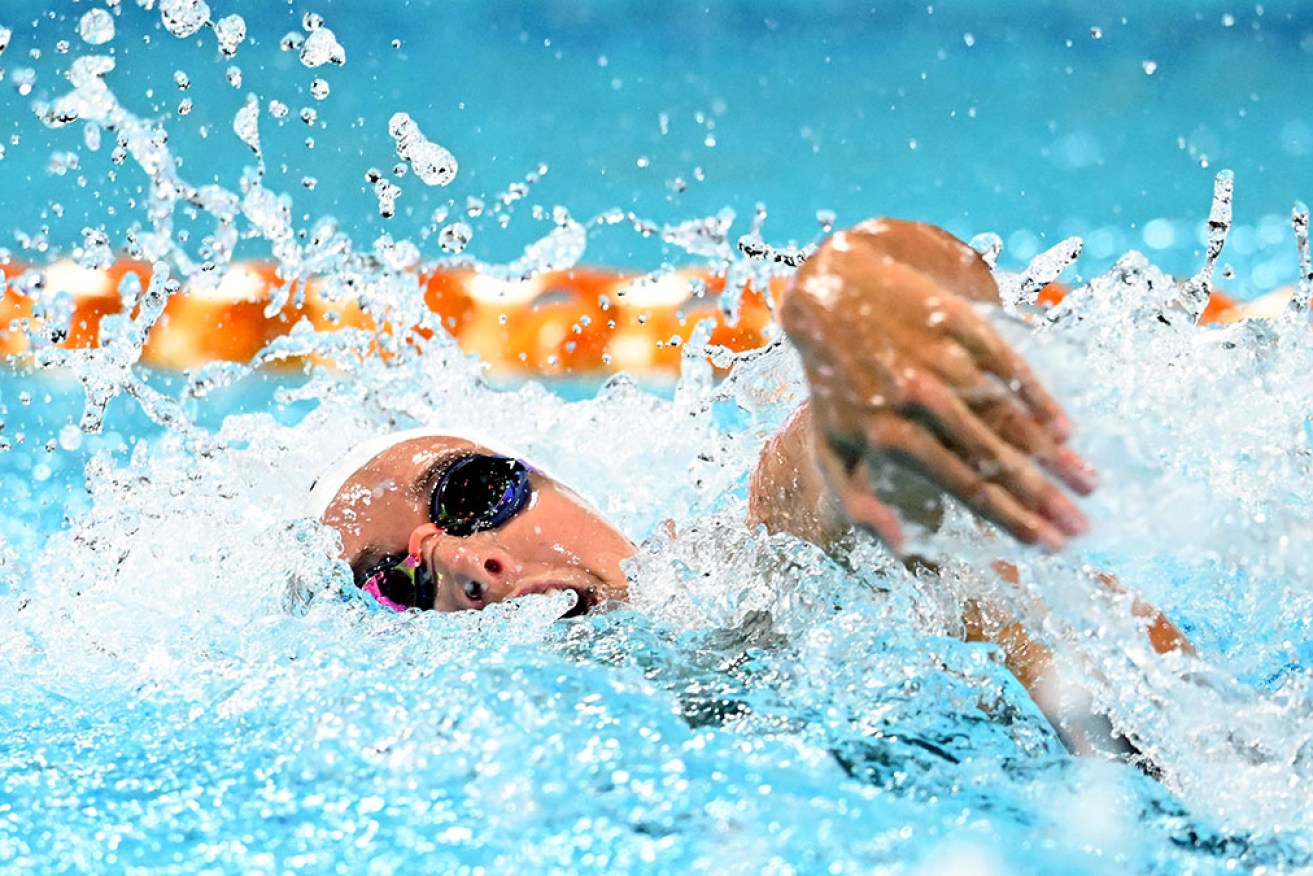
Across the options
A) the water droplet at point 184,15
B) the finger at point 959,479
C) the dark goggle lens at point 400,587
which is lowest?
the finger at point 959,479

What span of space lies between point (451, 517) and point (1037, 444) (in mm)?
729

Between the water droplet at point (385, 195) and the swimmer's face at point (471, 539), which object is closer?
the swimmer's face at point (471, 539)

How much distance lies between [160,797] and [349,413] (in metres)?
1.19

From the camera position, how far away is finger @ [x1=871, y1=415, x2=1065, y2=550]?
73 cm

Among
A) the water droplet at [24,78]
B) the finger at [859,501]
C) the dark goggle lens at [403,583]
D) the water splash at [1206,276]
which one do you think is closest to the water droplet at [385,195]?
the dark goggle lens at [403,583]

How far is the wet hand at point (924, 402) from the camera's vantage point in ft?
2.39

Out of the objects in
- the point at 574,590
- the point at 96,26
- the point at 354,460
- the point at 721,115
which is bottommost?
the point at 574,590

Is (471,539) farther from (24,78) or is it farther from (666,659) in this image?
(24,78)

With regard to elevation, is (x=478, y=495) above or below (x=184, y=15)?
below

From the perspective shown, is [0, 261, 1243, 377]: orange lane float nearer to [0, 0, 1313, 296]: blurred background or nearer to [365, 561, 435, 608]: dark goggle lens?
[0, 0, 1313, 296]: blurred background

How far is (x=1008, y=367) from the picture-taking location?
28.6 inches

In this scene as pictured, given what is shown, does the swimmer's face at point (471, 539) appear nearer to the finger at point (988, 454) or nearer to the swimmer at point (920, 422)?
the swimmer at point (920, 422)

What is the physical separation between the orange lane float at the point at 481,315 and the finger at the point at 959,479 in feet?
7.50

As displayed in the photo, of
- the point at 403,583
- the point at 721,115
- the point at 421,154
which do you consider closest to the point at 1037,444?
the point at 403,583
